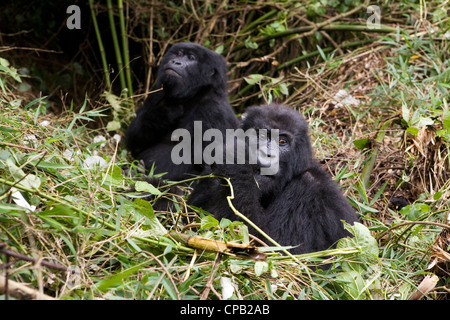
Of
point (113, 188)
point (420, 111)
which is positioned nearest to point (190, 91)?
point (420, 111)

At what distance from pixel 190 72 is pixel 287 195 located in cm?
245

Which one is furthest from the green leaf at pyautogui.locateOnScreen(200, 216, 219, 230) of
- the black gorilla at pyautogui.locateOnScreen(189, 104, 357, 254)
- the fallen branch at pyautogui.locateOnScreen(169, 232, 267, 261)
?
the black gorilla at pyautogui.locateOnScreen(189, 104, 357, 254)

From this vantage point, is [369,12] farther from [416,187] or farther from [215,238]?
[215,238]

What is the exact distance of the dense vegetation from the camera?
2.73 m

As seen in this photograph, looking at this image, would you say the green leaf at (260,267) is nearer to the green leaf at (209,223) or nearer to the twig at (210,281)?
the twig at (210,281)

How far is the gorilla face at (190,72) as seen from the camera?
586 cm

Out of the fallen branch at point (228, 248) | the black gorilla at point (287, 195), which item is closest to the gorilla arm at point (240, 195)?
the black gorilla at point (287, 195)

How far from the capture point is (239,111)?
7.59 meters

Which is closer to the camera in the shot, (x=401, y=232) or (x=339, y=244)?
(x=339, y=244)

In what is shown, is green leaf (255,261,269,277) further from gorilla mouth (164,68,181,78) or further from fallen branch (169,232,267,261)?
gorilla mouth (164,68,181,78)

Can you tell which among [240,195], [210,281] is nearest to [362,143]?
[240,195]

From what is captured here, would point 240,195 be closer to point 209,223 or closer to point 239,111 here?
point 209,223

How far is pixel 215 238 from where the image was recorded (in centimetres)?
310

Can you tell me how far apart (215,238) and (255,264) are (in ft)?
1.34
